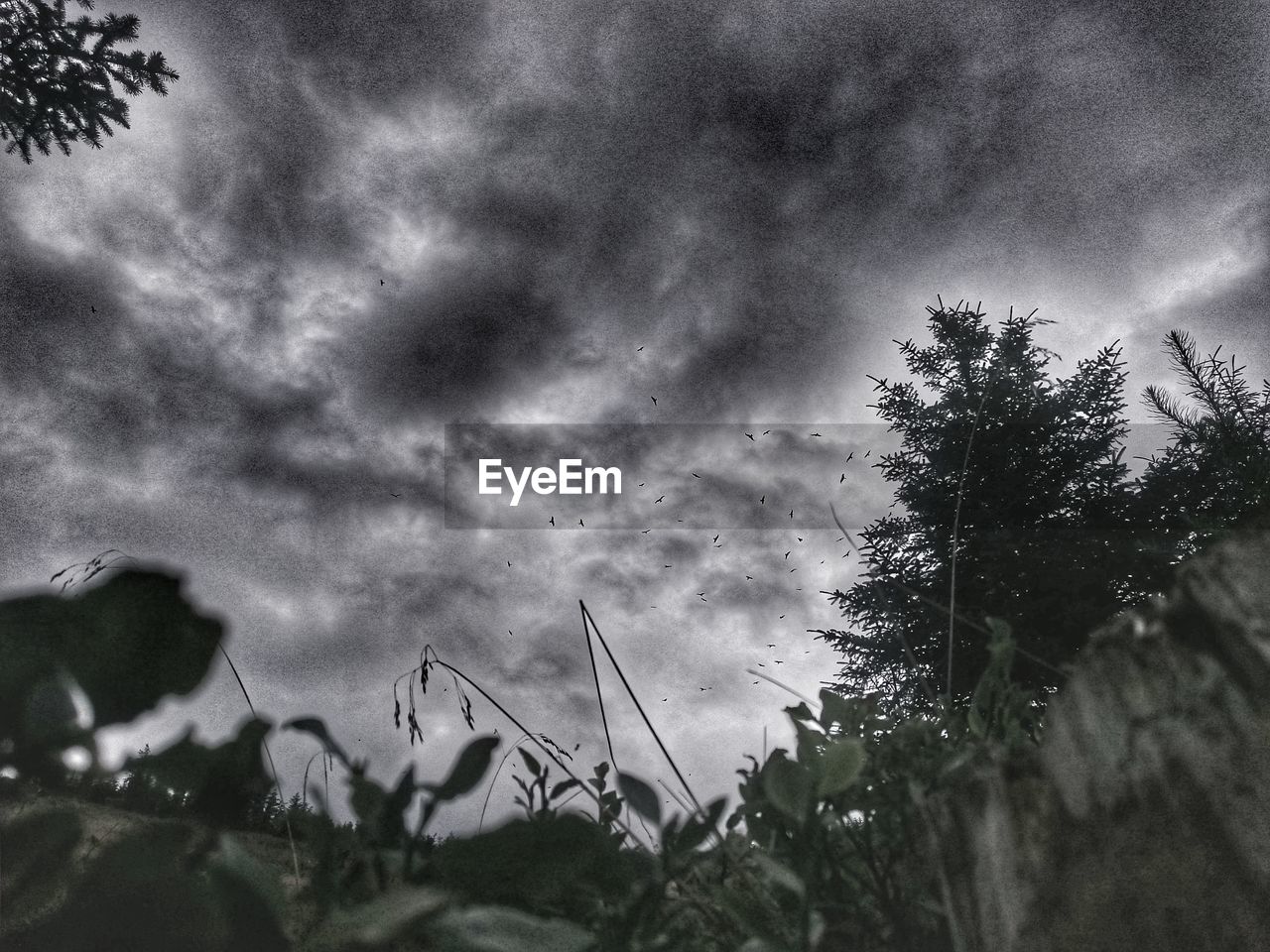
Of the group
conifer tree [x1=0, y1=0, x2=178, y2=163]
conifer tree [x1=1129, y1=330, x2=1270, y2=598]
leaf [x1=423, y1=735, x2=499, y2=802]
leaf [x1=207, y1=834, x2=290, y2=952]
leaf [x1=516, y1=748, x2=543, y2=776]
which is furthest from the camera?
conifer tree [x1=0, y1=0, x2=178, y2=163]

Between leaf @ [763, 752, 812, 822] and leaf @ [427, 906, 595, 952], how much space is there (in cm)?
25

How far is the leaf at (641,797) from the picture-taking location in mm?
680

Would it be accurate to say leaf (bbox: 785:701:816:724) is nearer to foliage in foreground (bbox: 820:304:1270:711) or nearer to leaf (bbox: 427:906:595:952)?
leaf (bbox: 427:906:595:952)

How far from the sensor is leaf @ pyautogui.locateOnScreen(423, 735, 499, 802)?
52cm

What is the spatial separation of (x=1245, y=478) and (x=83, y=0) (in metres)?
8.91

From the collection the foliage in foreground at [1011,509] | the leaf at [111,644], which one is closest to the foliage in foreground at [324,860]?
the leaf at [111,644]

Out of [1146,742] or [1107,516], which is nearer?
[1146,742]

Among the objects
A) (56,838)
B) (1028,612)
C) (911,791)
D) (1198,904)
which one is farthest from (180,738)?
(1028,612)

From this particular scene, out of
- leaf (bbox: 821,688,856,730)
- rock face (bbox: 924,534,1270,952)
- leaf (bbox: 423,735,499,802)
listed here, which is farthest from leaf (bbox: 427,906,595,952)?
leaf (bbox: 821,688,856,730)

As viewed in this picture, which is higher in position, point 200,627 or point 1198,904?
point 200,627

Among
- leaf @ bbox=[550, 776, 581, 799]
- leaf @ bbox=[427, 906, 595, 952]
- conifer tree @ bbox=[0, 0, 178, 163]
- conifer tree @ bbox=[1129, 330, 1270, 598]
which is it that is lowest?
leaf @ bbox=[427, 906, 595, 952]

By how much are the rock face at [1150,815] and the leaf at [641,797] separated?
0.26 meters

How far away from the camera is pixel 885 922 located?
719 mm

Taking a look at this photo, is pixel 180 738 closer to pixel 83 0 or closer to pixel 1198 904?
pixel 1198 904
